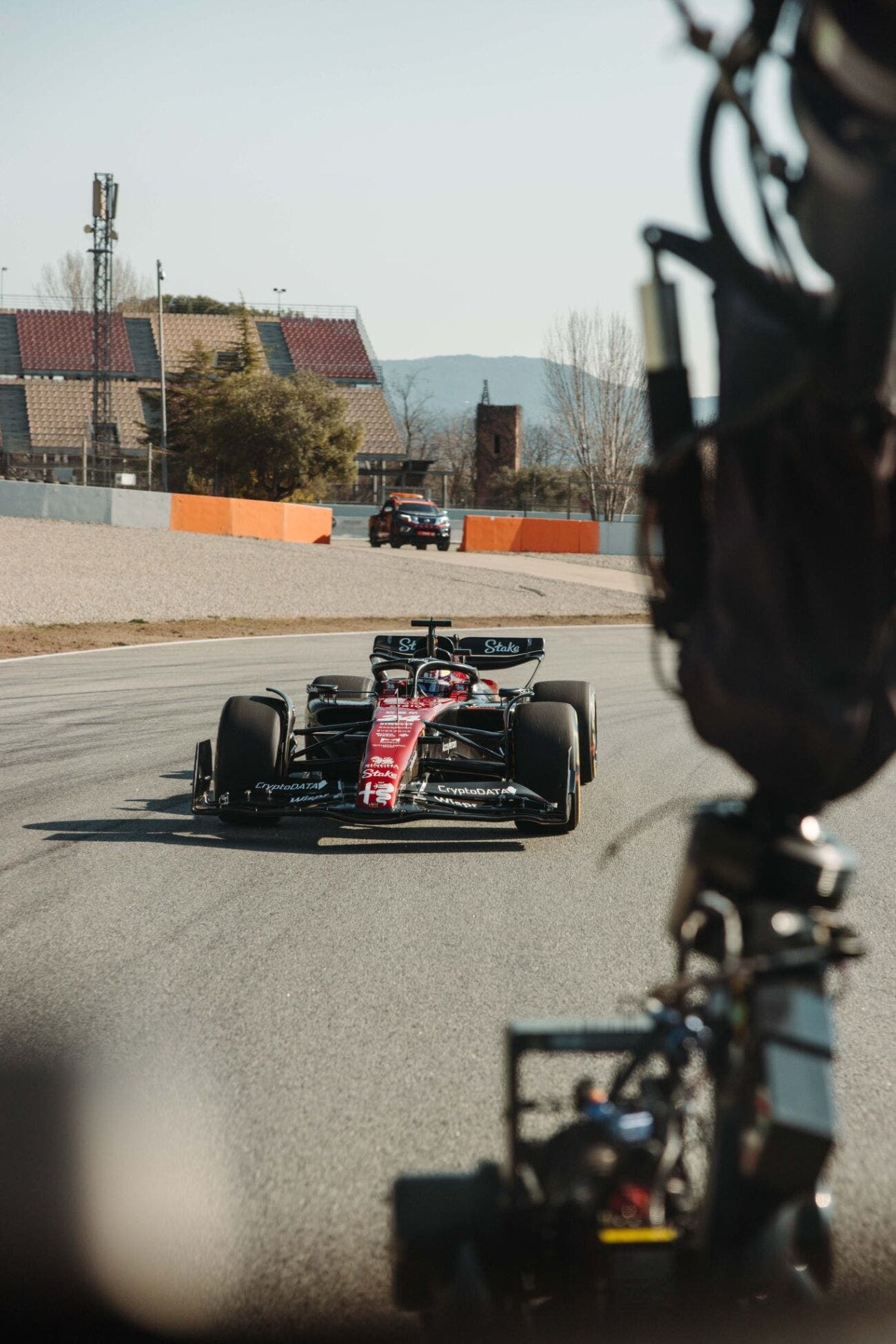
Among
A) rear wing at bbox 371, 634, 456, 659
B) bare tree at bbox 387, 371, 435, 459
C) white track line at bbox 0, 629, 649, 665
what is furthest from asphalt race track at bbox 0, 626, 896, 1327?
bare tree at bbox 387, 371, 435, 459

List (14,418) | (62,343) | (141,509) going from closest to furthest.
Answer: (141,509) → (14,418) → (62,343)

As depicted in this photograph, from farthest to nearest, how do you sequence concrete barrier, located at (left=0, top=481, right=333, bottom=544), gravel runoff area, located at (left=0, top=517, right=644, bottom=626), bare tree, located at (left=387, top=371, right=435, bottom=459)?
bare tree, located at (left=387, top=371, right=435, bottom=459) < concrete barrier, located at (left=0, top=481, right=333, bottom=544) < gravel runoff area, located at (left=0, top=517, right=644, bottom=626)

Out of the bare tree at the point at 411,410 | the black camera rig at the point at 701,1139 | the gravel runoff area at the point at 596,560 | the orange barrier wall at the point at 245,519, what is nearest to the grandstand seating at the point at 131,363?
the bare tree at the point at 411,410

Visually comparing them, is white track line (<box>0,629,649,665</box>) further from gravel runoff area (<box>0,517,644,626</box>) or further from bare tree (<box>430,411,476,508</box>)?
bare tree (<box>430,411,476,508</box>)

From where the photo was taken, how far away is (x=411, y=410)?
293ft

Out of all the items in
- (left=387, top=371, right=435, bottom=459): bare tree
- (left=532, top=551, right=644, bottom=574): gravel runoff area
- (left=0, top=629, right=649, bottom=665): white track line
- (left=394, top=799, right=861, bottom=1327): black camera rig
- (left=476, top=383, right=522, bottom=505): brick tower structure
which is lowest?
(left=0, top=629, right=649, bottom=665): white track line

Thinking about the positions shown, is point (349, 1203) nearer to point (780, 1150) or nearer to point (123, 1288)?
point (123, 1288)

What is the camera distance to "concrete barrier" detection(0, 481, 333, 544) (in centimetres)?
3319

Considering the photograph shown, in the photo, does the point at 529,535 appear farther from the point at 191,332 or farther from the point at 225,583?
the point at 191,332

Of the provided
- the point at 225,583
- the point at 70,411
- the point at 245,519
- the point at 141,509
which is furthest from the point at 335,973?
the point at 70,411

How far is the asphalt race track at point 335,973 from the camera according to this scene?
330 cm

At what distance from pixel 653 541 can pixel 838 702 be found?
0.38 meters

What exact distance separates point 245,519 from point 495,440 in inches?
1418

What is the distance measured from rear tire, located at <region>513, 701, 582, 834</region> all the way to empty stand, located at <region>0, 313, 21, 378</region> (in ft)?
260
